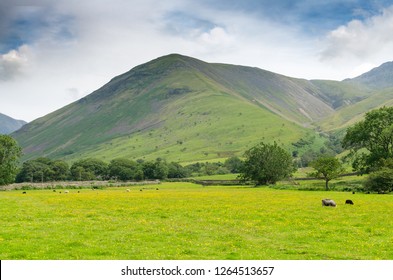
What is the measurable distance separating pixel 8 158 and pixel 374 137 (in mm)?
112185

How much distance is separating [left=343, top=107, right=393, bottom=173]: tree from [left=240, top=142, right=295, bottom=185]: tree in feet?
86.9

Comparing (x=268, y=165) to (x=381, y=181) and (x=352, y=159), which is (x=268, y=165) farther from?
(x=381, y=181)

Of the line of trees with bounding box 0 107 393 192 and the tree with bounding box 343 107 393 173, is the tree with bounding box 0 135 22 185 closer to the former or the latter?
the line of trees with bounding box 0 107 393 192

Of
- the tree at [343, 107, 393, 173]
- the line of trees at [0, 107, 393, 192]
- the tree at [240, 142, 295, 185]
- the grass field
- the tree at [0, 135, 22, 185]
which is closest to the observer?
the grass field

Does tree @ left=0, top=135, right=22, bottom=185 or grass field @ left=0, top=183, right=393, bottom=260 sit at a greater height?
tree @ left=0, top=135, right=22, bottom=185

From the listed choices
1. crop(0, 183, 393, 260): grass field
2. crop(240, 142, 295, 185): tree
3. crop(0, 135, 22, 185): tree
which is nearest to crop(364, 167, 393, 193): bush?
crop(240, 142, 295, 185): tree

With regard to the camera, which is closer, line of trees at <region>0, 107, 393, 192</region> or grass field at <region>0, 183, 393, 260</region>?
grass field at <region>0, 183, 393, 260</region>

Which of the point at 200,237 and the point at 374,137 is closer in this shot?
the point at 200,237

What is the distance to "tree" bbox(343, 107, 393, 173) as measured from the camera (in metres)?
110

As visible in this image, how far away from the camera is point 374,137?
113188mm

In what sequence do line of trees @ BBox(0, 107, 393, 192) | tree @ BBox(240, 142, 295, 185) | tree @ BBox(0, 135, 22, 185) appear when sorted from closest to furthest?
line of trees @ BBox(0, 107, 393, 192) < tree @ BBox(0, 135, 22, 185) < tree @ BBox(240, 142, 295, 185)

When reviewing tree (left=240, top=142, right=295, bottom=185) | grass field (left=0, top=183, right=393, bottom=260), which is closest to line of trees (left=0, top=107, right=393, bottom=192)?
tree (left=240, top=142, right=295, bottom=185)

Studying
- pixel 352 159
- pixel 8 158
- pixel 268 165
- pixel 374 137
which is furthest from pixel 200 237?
pixel 8 158
